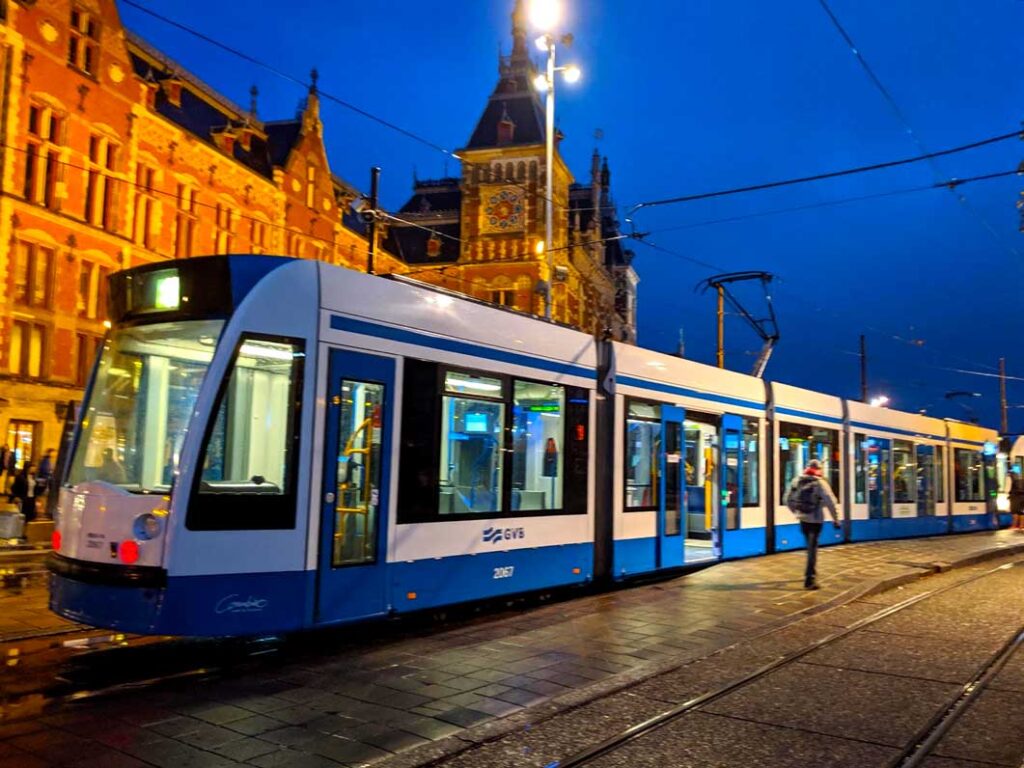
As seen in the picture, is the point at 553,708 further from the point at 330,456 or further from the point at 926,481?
the point at 926,481

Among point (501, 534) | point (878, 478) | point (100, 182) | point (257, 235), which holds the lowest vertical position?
point (501, 534)

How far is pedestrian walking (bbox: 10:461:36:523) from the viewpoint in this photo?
19578 mm

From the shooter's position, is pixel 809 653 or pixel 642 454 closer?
pixel 809 653

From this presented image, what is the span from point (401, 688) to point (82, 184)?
87.4 ft

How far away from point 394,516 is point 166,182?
27.5 metres

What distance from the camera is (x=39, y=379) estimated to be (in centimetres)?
2645

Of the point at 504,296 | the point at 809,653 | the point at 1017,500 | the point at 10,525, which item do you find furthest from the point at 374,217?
the point at 504,296

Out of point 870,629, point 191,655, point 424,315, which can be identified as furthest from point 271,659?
point 870,629

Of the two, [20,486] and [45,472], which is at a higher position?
[45,472]

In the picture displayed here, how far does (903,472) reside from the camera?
21172mm

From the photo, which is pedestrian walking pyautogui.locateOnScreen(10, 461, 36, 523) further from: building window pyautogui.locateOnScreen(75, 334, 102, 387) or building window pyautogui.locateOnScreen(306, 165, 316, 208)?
building window pyautogui.locateOnScreen(306, 165, 316, 208)

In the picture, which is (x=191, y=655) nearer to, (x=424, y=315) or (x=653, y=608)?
(x=424, y=315)

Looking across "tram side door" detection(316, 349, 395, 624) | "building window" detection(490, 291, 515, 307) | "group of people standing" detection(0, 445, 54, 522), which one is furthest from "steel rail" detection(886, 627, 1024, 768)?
"building window" detection(490, 291, 515, 307)

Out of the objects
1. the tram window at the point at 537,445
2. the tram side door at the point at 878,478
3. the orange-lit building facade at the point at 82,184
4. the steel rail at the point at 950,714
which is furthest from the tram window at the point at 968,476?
the orange-lit building facade at the point at 82,184
